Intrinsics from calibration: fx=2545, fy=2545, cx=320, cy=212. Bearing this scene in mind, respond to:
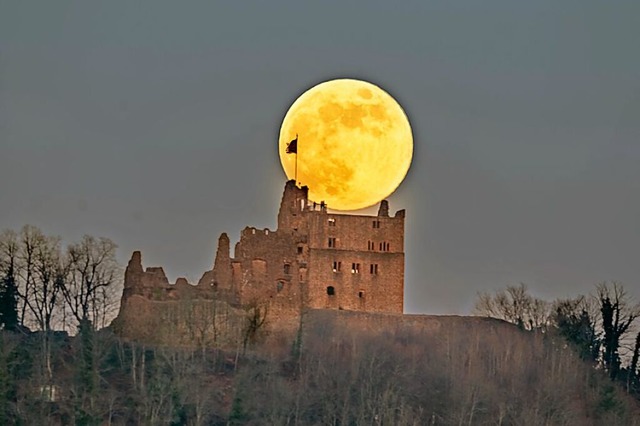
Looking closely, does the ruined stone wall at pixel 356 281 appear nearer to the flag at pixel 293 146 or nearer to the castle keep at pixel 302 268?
the castle keep at pixel 302 268

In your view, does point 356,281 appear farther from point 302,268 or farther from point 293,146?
point 293,146

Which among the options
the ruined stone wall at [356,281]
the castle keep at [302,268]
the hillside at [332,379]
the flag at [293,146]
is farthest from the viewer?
the ruined stone wall at [356,281]

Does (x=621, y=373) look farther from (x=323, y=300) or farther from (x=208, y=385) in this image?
(x=208, y=385)

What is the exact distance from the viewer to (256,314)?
10594 centimetres

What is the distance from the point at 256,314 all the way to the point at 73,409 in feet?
57.7

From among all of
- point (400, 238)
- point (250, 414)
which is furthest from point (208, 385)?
point (400, 238)

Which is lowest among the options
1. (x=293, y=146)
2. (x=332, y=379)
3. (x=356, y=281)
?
(x=332, y=379)

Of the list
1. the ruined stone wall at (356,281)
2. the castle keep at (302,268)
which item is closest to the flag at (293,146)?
→ the castle keep at (302,268)

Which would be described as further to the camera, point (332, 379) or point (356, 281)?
point (356, 281)

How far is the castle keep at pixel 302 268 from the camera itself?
106m

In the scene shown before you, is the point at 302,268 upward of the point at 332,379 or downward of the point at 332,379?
upward

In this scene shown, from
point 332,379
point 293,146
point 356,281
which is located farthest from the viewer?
point 356,281

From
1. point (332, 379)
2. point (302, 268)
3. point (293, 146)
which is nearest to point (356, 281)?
point (302, 268)

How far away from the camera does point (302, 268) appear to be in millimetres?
110125
